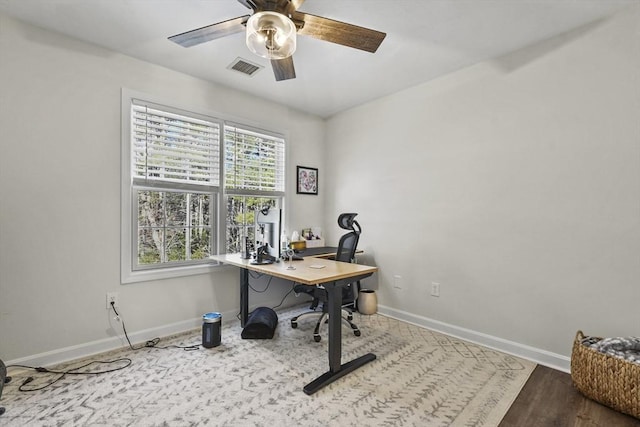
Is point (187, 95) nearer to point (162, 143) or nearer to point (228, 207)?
point (162, 143)

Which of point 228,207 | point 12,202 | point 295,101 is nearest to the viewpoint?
point 12,202

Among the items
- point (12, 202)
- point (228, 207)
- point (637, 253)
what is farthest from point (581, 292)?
point (12, 202)

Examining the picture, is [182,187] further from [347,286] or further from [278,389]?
[278,389]

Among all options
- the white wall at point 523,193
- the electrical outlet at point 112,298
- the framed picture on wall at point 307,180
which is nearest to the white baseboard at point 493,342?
the white wall at point 523,193

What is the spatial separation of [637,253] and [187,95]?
12.9ft

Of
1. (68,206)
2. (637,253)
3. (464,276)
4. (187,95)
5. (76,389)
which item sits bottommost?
(76,389)

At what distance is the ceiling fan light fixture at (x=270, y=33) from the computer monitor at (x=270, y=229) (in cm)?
137

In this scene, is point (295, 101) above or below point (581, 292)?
above

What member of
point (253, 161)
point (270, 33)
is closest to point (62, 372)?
point (253, 161)

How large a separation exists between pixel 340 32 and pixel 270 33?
430 millimetres

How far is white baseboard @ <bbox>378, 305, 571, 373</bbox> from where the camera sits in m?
2.27

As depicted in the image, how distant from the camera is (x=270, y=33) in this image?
1681 millimetres

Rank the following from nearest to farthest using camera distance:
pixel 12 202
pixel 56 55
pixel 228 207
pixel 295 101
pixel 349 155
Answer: pixel 12 202, pixel 56 55, pixel 228 207, pixel 295 101, pixel 349 155

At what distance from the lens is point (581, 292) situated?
2191mm
